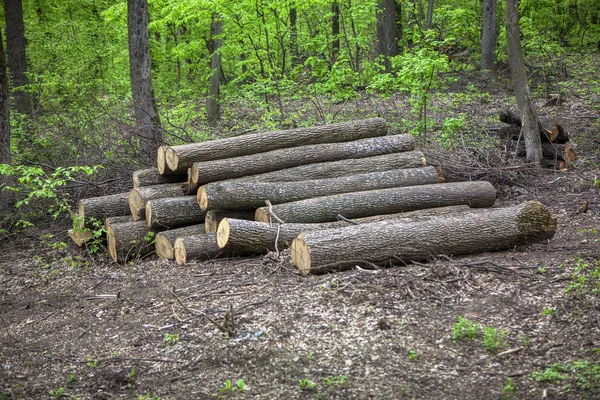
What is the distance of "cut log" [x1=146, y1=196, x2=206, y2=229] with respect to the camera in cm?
871

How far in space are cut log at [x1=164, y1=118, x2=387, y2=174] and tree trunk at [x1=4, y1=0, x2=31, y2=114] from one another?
28.4 feet

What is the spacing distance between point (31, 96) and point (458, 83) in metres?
13.2

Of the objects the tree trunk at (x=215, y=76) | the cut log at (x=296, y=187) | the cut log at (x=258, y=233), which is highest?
the tree trunk at (x=215, y=76)

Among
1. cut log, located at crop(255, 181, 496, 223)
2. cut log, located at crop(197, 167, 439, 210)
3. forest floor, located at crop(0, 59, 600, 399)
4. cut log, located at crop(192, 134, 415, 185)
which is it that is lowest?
forest floor, located at crop(0, 59, 600, 399)

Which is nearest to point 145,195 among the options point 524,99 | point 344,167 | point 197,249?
point 197,249

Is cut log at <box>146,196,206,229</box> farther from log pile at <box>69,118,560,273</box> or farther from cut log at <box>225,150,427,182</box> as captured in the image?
cut log at <box>225,150,427,182</box>

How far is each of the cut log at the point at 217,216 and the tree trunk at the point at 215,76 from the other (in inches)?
316

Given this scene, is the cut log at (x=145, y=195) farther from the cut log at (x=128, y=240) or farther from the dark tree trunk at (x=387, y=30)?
the dark tree trunk at (x=387, y=30)

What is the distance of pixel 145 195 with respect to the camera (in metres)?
9.00

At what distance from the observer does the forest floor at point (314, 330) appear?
478cm

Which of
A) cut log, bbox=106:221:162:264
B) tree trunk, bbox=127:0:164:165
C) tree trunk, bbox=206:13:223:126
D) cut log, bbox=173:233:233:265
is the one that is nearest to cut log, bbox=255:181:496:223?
cut log, bbox=173:233:233:265

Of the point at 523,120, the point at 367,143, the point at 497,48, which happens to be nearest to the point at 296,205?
the point at 367,143

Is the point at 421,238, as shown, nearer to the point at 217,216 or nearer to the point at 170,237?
the point at 217,216

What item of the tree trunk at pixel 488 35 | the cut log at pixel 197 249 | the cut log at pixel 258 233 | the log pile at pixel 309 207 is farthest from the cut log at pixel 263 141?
the tree trunk at pixel 488 35
